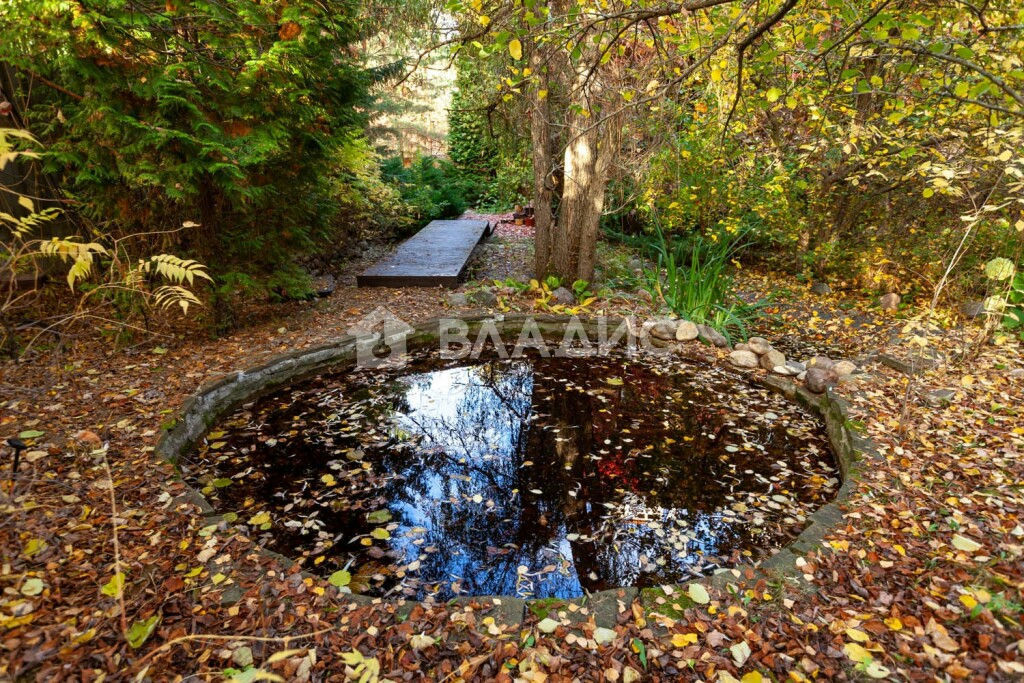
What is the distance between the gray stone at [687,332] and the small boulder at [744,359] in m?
0.47

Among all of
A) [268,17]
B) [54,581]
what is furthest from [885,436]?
[268,17]

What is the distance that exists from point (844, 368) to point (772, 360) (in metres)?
0.52

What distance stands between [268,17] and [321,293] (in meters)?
2.65

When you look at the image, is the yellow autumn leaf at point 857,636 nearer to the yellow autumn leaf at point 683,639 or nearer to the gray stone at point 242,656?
the yellow autumn leaf at point 683,639

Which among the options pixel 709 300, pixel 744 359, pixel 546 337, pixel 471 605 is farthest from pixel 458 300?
pixel 471 605

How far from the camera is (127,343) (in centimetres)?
423

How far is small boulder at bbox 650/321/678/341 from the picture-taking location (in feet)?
16.2

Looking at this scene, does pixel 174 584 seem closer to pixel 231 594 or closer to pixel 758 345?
pixel 231 594

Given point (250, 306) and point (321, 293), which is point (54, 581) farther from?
point (321, 293)

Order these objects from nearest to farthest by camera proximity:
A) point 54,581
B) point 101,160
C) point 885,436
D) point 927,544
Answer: point 54,581 < point 927,544 < point 885,436 < point 101,160

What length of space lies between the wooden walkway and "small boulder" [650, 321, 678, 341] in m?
2.41

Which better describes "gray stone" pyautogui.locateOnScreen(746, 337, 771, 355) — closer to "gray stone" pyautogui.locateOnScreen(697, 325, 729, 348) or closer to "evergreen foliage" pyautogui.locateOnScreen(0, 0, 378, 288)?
"gray stone" pyautogui.locateOnScreen(697, 325, 729, 348)

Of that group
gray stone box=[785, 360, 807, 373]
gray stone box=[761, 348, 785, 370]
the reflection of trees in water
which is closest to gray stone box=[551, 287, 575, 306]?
the reflection of trees in water

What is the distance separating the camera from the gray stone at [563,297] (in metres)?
5.83
